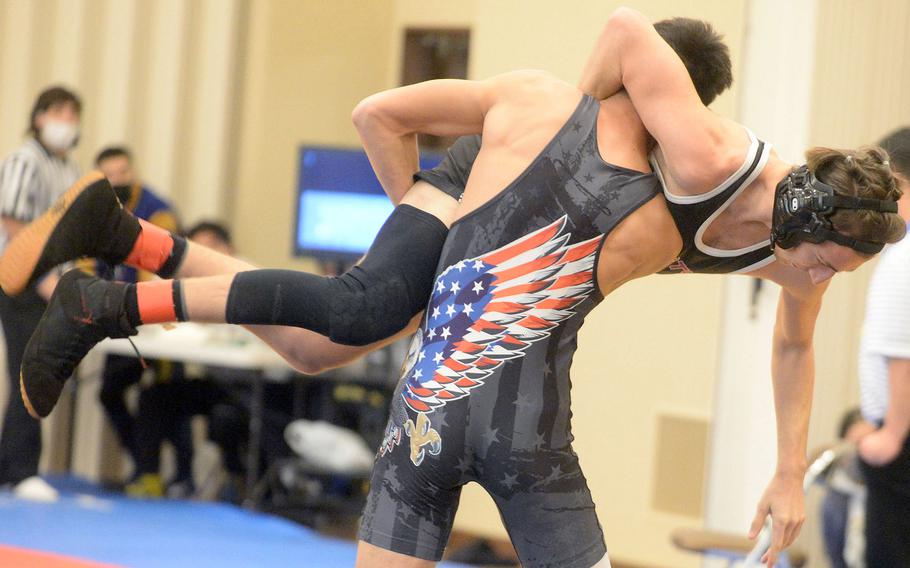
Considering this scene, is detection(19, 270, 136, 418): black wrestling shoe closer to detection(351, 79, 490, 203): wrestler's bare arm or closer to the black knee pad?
the black knee pad

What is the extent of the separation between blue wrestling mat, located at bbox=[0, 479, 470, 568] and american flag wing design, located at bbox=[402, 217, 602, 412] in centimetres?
239

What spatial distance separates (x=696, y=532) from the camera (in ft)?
12.3

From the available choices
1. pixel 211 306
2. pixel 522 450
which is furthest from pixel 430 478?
pixel 211 306

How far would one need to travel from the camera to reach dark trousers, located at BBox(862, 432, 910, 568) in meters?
3.04

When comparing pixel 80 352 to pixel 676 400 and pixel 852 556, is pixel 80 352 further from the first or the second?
pixel 676 400

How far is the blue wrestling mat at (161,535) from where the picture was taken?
14.1 ft

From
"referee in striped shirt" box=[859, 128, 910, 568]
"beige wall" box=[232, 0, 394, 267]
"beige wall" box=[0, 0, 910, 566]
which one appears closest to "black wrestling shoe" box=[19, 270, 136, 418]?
"referee in striped shirt" box=[859, 128, 910, 568]

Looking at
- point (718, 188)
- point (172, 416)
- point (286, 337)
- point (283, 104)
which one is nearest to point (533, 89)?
point (718, 188)

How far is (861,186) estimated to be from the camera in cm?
201

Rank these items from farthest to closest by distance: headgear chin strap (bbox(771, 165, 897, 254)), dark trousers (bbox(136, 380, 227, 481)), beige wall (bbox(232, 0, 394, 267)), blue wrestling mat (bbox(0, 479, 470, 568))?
beige wall (bbox(232, 0, 394, 267)) < dark trousers (bbox(136, 380, 227, 481)) < blue wrestling mat (bbox(0, 479, 470, 568)) < headgear chin strap (bbox(771, 165, 897, 254))

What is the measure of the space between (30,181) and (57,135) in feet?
0.97

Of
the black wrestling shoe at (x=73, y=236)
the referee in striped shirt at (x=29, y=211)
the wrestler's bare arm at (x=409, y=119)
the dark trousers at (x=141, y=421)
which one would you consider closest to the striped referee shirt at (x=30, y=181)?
the referee in striped shirt at (x=29, y=211)

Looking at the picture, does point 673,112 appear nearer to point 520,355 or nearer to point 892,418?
point 520,355

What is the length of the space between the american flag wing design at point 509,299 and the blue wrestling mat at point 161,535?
239 cm
